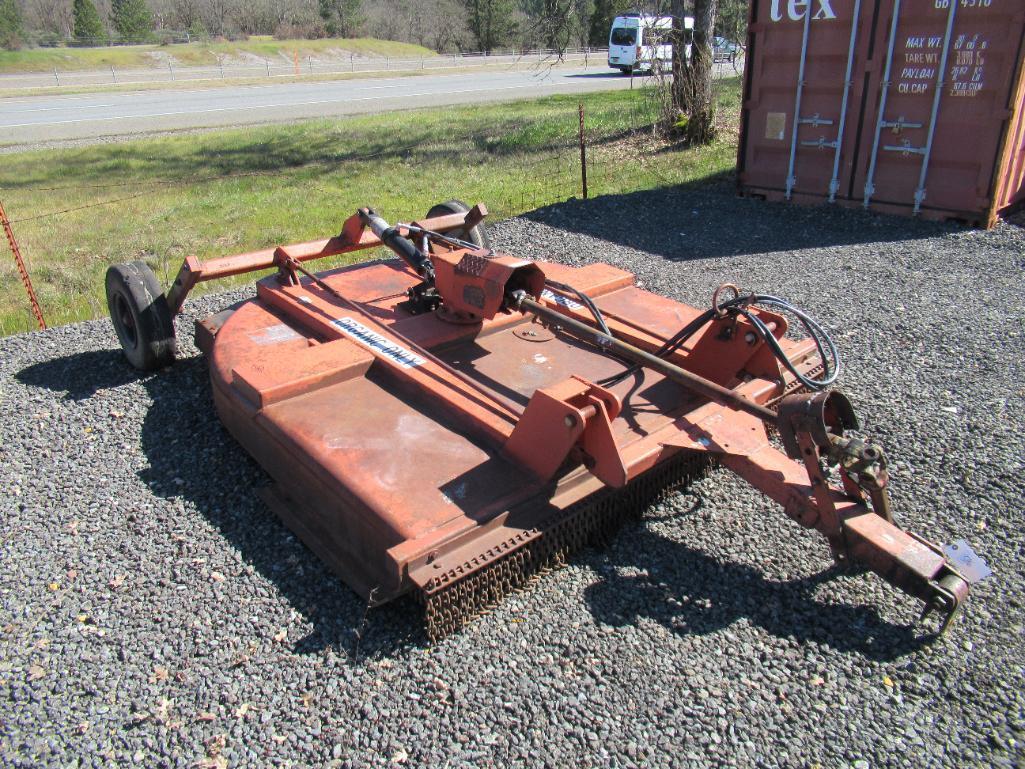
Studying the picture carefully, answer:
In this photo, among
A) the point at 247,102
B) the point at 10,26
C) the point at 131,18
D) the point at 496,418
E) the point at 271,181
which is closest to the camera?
the point at 496,418

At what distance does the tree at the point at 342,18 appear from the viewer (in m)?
52.5

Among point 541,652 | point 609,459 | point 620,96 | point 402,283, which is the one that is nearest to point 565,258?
point 402,283

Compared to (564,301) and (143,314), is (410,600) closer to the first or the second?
(564,301)

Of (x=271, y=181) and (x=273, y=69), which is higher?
(x=273, y=69)

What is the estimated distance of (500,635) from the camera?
3.12 meters

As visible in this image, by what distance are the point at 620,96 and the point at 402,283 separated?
17241 mm

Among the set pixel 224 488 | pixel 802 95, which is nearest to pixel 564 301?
pixel 224 488

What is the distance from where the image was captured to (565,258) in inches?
311

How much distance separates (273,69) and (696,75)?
28.9 m

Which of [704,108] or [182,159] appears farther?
[182,159]

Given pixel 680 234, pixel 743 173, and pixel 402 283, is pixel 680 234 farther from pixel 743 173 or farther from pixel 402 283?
pixel 402 283

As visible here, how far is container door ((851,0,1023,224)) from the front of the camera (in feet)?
24.9

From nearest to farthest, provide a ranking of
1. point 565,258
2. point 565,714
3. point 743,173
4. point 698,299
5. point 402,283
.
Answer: point 565,714, point 402,283, point 698,299, point 565,258, point 743,173

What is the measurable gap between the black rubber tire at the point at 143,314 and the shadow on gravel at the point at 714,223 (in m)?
4.68
